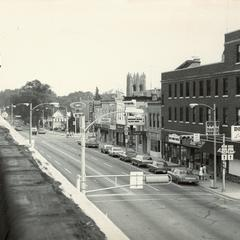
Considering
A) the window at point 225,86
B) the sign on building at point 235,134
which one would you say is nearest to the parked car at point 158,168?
the window at point 225,86

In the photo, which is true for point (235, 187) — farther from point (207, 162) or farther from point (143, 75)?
point (143, 75)

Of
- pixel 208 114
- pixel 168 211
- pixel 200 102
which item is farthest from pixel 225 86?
pixel 168 211

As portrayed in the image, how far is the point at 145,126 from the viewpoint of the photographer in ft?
280

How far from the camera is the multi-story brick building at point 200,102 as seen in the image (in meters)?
55.6

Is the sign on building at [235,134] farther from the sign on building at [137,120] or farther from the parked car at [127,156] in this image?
the sign on building at [137,120]

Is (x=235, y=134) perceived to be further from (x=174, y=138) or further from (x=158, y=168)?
(x=174, y=138)

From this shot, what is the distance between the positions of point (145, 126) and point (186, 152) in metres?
18.6

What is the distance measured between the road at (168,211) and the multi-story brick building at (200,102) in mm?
9951

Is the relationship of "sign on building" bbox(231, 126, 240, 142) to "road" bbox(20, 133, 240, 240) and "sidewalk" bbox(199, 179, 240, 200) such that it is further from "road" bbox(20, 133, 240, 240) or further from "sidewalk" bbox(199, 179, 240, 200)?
"road" bbox(20, 133, 240, 240)

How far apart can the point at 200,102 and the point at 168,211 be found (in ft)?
94.9

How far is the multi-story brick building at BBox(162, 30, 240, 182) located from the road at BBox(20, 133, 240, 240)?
9.95m

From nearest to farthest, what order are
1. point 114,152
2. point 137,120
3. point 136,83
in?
point 114,152 → point 137,120 → point 136,83

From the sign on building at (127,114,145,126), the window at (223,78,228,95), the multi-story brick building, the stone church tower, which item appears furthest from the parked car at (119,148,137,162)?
the stone church tower

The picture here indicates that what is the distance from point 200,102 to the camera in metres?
63.9
